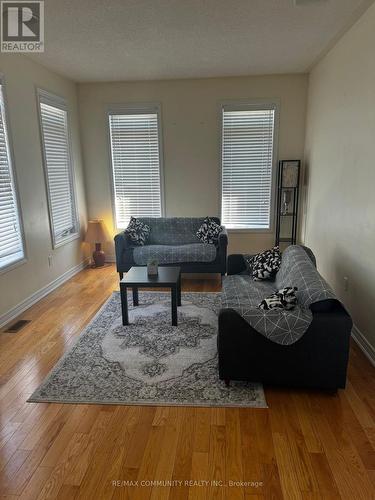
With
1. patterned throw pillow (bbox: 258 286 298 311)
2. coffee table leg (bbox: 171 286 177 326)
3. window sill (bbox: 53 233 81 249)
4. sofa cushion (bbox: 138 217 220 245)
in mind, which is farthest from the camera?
sofa cushion (bbox: 138 217 220 245)

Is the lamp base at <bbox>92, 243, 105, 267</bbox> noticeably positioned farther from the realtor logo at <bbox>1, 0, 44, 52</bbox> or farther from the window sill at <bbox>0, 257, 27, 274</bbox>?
the realtor logo at <bbox>1, 0, 44, 52</bbox>

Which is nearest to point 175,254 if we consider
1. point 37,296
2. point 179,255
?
point 179,255

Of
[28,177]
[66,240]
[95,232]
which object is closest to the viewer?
[28,177]

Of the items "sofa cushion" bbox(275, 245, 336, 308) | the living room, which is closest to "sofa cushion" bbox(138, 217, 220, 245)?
the living room

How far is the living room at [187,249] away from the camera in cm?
186

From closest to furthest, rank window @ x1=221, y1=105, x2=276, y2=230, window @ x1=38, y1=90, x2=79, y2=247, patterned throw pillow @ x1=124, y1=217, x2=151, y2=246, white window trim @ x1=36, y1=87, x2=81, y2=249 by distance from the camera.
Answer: white window trim @ x1=36, y1=87, x2=81, y2=249, window @ x1=38, y1=90, x2=79, y2=247, patterned throw pillow @ x1=124, y1=217, x2=151, y2=246, window @ x1=221, y1=105, x2=276, y2=230

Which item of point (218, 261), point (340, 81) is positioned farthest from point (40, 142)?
point (340, 81)

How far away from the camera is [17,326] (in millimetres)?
3363

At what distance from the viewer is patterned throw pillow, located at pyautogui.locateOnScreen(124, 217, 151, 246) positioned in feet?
15.2

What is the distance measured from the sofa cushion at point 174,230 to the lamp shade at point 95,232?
751 millimetres

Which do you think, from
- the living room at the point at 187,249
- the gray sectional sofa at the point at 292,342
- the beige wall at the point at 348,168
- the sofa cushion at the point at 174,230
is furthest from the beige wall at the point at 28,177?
the beige wall at the point at 348,168

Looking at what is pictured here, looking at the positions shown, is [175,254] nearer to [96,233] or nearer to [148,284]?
[148,284]

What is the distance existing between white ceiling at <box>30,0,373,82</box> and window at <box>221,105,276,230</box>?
63 centimetres

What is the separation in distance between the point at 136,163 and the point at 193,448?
4390 millimetres
